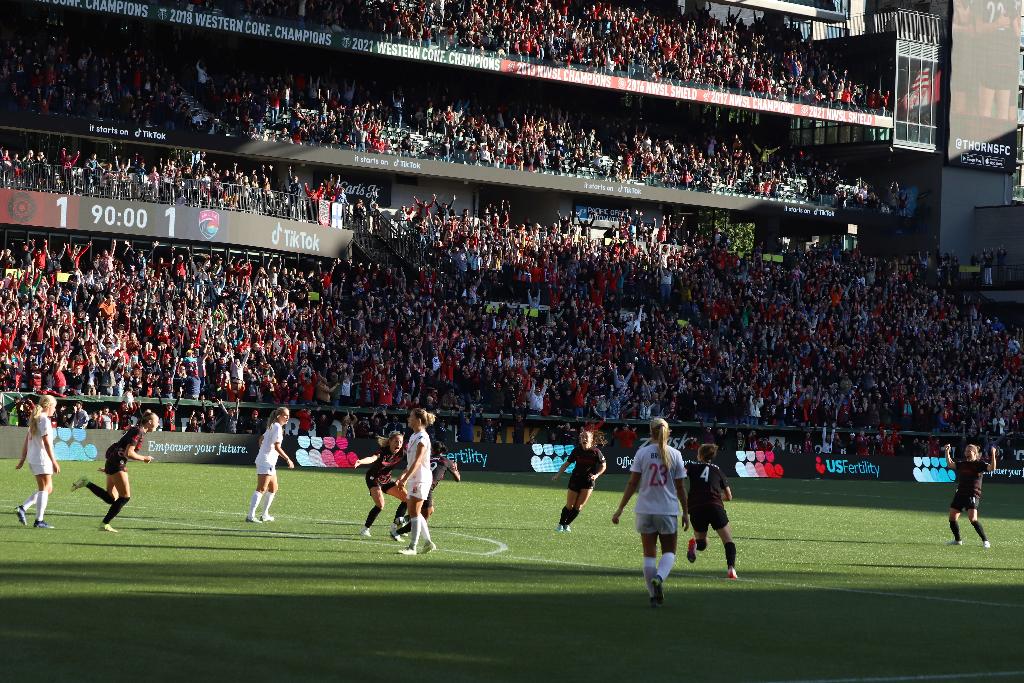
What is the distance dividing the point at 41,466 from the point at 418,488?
5.77m

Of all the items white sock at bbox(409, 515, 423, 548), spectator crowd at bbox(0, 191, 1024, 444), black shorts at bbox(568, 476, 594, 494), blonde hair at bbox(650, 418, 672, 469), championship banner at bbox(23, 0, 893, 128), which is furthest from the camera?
championship banner at bbox(23, 0, 893, 128)

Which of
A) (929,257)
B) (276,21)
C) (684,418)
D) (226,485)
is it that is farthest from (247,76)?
(929,257)

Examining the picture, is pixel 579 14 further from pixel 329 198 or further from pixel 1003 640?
pixel 1003 640

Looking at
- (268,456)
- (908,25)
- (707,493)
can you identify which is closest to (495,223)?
(908,25)

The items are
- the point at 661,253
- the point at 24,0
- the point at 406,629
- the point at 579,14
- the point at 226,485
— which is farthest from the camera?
the point at 579,14

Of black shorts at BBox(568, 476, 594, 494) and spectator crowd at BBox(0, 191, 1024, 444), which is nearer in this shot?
black shorts at BBox(568, 476, 594, 494)

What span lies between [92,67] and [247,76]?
6452 mm

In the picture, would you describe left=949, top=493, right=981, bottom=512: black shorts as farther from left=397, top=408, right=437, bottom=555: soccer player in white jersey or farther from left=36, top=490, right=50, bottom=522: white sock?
left=36, top=490, right=50, bottom=522: white sock

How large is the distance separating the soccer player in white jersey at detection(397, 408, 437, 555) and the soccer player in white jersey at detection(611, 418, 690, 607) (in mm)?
4024

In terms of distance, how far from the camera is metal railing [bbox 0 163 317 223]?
46.2 meters

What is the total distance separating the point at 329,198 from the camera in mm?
54469

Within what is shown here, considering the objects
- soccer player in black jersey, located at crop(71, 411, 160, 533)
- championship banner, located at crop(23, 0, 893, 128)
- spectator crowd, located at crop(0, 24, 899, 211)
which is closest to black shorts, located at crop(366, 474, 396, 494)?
soccer player in black jersey, located at crop(71, 411, 160, 533)

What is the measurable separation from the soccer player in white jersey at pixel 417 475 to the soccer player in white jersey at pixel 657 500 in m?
4.02

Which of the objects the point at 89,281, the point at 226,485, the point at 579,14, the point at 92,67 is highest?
the point at 579,14
